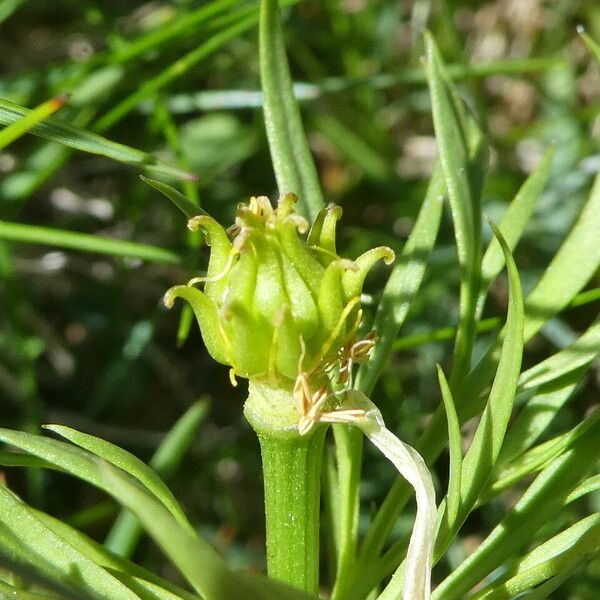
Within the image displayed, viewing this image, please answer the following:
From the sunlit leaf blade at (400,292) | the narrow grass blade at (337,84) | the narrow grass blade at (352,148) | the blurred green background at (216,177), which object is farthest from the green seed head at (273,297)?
the narrow grass blade at (352,148)

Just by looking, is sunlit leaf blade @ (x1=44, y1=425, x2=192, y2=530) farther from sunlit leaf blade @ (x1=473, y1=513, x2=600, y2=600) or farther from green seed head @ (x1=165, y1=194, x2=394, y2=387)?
sunlit leaf blade @ (x1=473, y1=513, x2=600, y2=600)

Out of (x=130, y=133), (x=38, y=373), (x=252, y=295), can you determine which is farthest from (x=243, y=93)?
(x=252, y=295)

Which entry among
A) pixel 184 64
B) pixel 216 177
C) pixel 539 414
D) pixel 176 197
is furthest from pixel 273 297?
pixel 216 177

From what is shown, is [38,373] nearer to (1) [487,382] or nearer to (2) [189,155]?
(2) [189,155]

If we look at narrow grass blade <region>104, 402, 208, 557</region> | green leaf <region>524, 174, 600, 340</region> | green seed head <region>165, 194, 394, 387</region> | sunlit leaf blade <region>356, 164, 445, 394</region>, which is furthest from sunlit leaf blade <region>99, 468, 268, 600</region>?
narrow grass blade <region>104, 402, 208, 557</region>

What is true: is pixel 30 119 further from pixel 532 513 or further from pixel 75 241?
pixel 532 513

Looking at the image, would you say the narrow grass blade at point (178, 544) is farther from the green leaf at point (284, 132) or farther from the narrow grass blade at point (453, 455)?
the green leaf at point (284, 132)
